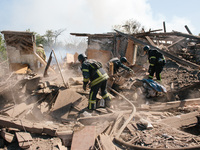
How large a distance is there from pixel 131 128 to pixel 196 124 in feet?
5.77

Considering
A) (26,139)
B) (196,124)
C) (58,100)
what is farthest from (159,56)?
(26,139)

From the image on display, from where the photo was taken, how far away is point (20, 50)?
8.66 metres

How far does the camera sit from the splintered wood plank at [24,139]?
8.97ft

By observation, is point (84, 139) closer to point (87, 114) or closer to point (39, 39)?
point (87, 114)

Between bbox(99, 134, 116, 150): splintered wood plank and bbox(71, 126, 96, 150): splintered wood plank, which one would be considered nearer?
Answer: bbox(99, 134, 116, 150): splintered wood plank

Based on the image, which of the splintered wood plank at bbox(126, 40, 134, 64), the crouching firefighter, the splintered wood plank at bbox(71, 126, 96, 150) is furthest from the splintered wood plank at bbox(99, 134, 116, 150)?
the splintered wood plank at bbox(126, 40, 134, 64)

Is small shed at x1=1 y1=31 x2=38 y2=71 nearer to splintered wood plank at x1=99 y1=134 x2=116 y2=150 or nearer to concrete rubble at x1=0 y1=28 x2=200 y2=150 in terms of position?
concrete rubble at x1=0 y1=28 x2=200 y2=150

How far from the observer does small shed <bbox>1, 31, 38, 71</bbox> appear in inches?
329

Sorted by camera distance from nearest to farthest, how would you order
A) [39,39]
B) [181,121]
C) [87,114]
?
[181,121], [87,114], [39,39]

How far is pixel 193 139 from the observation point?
2549 millimetres

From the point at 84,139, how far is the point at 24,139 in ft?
3.93

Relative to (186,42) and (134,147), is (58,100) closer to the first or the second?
(134,147)

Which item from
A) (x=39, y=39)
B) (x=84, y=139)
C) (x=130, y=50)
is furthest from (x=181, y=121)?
(x=39, y=39)

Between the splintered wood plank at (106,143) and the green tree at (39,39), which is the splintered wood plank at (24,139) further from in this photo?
the green tree at (39,39)
